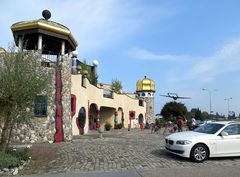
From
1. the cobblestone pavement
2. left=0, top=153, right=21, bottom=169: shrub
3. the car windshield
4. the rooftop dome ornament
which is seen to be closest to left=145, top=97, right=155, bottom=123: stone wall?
the rooftop dome ornament

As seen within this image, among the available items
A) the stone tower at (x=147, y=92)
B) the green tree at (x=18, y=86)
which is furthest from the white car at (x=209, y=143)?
the stone tower at (x=147, y=92)

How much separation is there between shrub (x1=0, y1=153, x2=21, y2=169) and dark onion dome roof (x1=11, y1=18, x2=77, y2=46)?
11.0 meters

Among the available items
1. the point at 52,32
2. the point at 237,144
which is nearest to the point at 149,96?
the point at 52,32

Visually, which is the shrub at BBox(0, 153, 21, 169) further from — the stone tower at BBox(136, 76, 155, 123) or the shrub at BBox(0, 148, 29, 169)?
the stone tower at BBox(136, 76, 155, 123)

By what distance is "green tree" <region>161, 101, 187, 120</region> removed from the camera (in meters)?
83.0

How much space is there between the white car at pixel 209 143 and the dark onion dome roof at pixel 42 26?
37.3 feet

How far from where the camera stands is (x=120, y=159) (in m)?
11.6

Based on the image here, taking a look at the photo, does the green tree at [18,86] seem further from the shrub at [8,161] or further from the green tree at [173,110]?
the green tree at [173,110]

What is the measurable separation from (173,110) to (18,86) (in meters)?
75.7

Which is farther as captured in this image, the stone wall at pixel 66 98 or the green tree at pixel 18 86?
the stone wall at pixel 66 98

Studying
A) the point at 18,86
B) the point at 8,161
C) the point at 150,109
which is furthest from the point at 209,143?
the point at 150,109

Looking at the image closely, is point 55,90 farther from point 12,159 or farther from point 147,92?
point 147,92

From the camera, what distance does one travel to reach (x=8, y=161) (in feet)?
Result: 31.8

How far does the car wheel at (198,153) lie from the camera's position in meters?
11.3
